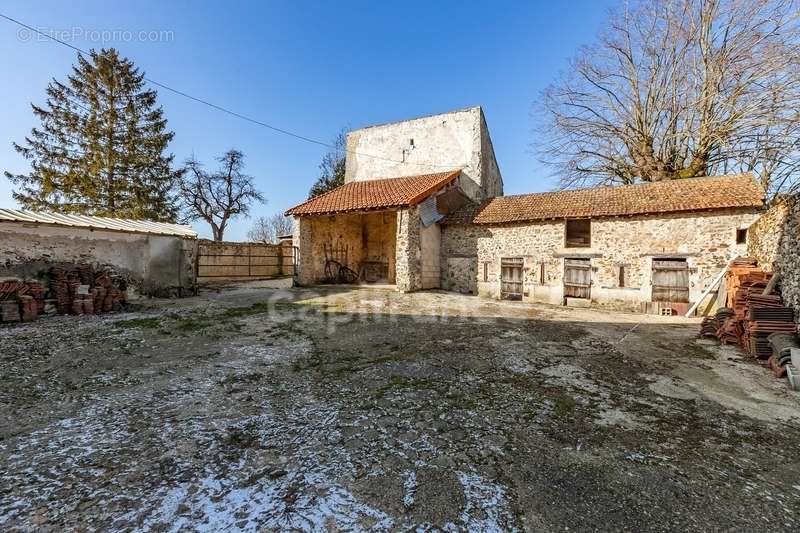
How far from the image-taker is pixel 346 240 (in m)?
17.3

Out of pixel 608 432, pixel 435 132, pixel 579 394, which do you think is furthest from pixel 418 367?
pixel 435 132

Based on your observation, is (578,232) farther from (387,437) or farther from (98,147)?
(98,147)

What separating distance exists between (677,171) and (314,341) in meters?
18.4

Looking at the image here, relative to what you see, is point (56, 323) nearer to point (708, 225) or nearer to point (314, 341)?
point (314, 341)

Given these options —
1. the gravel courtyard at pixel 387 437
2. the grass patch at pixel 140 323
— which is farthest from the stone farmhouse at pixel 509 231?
the grass patch at pixel 140 323

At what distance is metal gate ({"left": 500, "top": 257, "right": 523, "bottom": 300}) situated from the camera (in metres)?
12.8

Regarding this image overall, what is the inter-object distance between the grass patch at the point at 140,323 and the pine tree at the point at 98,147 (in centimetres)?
1632

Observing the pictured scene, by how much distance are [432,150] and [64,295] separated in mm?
16084

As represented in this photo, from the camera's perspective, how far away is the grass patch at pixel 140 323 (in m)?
7.02

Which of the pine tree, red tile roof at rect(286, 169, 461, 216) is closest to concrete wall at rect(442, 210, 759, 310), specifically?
red tile roof at rect(286, 169, 461, 216)

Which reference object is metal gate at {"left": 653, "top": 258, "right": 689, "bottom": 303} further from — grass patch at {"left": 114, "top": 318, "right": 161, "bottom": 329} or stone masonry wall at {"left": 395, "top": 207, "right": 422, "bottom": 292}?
grass patch at {"left": 114, "top": 318, "right": 161, "bottom": 329}

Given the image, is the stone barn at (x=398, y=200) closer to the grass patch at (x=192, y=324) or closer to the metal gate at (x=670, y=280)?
the grass patch at (x=192, y=324)

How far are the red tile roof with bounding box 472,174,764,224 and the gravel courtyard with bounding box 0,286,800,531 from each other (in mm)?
6402

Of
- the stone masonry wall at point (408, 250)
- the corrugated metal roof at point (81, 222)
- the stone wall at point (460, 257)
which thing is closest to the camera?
the corrugated metal roof at point (81, 222)
